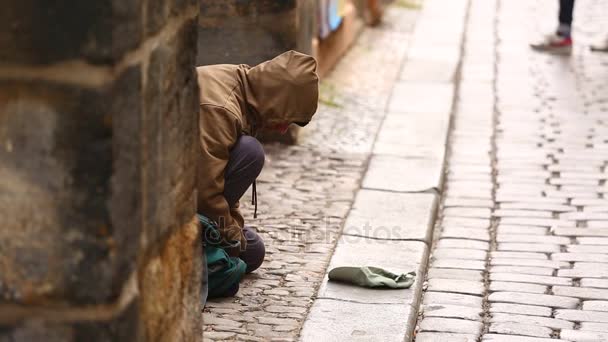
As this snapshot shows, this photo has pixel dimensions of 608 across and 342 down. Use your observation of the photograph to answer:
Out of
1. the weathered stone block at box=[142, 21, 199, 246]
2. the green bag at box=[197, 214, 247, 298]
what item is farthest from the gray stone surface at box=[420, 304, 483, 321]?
the weathered stone block at box=[142, 21, 199, 246]

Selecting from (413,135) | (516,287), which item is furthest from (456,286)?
(413,135)

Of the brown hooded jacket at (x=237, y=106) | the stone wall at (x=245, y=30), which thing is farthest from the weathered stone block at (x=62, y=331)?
the stone wall at (x=245, y=30)

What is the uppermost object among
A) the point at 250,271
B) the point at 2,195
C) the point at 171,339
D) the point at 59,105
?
the point at 59,105

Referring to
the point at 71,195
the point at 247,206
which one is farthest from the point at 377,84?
the point at 71,195

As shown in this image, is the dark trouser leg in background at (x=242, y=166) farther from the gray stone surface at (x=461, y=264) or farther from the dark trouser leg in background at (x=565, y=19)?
the dark trouser leg in background at (x=565, y=19)

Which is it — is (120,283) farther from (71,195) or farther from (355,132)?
(355,132)

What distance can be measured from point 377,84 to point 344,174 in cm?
255

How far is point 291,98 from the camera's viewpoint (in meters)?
4.53

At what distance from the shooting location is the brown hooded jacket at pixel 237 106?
437cm

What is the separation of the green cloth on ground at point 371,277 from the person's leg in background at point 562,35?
6.16m

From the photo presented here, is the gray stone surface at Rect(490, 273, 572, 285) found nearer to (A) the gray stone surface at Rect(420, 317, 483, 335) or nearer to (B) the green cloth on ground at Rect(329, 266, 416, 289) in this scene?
(B) the green cloth on ground at Rect(329, 266, 416, 289)

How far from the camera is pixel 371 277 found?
4.81 meters

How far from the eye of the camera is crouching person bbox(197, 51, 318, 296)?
438cm

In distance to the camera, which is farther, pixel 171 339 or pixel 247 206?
pixel 247 206
